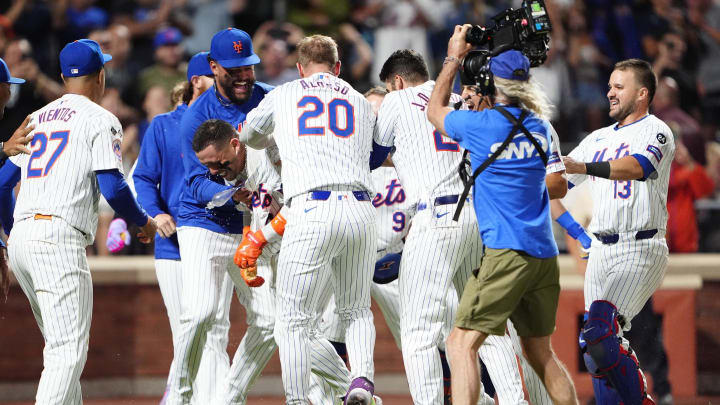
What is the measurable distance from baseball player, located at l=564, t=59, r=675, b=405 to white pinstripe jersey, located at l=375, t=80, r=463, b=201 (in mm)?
978

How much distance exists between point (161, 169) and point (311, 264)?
6.53 ft

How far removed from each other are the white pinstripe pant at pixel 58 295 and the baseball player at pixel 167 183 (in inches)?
43.6

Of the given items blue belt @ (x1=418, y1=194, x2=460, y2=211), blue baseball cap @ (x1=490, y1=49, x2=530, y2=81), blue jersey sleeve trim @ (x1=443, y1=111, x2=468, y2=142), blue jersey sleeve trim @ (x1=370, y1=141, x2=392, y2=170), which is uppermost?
blue baseball cap @ (x1=490, y1=49, x2=530, y2=81)

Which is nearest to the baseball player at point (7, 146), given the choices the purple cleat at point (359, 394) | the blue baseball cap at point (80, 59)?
the blue baseball cap at point (80, 59)

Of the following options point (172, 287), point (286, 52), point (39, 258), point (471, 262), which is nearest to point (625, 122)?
point (471, 262)

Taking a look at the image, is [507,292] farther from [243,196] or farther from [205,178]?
[205,178]

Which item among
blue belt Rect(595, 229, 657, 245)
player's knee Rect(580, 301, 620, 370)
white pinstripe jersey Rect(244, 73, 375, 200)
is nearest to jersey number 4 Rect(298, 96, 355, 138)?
white pinstripe jersey Rect(244, 73, 375, 200)

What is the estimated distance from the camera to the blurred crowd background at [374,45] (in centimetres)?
1151

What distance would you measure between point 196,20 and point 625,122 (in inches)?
269

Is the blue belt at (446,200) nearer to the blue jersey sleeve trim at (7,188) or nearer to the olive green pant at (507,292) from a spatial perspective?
the olive green pant at (507,292)

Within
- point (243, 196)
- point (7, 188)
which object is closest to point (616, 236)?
point (243, 196)

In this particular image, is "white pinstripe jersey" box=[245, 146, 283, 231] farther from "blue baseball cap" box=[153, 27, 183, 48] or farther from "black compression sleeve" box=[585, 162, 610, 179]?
"blue baseball cap" box=[153, 27, 183, 48]

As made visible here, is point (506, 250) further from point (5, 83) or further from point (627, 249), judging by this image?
point (5, 83)

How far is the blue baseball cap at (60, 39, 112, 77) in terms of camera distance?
6402 mm
